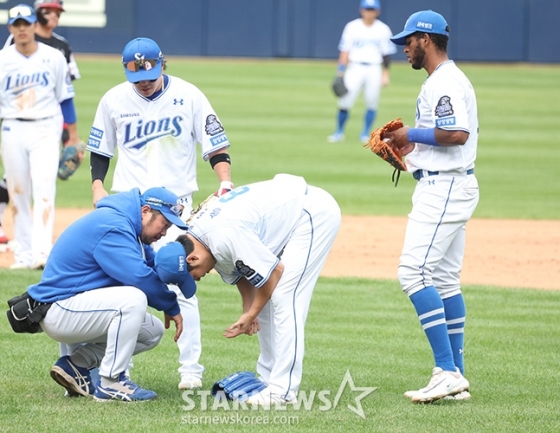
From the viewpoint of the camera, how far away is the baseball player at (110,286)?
16.9 feet

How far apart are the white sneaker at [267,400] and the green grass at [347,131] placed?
25.4 ft

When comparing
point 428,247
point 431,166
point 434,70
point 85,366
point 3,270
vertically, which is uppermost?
point 434,70

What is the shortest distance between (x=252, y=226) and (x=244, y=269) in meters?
0.23

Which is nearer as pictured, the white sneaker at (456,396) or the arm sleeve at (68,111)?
the white sneaker at (456,396)

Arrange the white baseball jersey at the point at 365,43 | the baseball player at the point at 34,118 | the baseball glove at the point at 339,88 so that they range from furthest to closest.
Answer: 1. the white baseball jersey at the point at 365,43
2. the baseball glove at the point at 339,88
3. the baseball player at the point at 34,118

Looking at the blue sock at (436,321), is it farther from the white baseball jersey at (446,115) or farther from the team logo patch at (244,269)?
the team logo patch at (244,269)

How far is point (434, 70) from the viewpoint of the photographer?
5645 millimetres

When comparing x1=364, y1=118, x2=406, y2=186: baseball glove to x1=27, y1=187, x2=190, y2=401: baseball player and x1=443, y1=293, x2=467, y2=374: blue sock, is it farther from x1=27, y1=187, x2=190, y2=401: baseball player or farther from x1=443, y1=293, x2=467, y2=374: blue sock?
x1=27, y1=187, x2=190, y2=401: baseball player

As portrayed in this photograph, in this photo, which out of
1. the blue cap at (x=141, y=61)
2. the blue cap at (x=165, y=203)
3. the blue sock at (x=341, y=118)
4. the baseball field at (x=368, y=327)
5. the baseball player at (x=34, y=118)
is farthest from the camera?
the blue sock at (x=341, y=118)

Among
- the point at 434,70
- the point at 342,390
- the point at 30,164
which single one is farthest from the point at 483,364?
the point at 30,164

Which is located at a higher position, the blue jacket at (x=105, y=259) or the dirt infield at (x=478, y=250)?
the blue jacket at (x=105, y=259)

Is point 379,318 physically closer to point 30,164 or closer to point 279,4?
point 30,164

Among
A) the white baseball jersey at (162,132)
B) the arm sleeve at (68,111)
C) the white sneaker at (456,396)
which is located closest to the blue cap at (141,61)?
the white baseball jersey at (162,132)

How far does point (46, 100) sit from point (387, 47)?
11.0 metres
